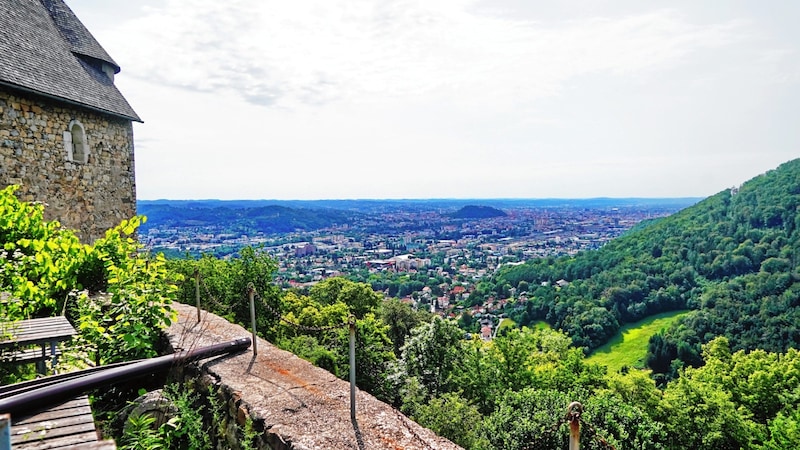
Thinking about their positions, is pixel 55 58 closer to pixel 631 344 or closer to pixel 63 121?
pixel 63 121

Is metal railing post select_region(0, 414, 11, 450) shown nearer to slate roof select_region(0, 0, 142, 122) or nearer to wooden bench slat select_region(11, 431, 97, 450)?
wooden bench slat select_region(11, 431, 97, 450)

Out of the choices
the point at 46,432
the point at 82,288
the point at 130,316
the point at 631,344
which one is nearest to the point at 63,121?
the point at 82,288

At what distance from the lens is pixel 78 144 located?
35.3 feet

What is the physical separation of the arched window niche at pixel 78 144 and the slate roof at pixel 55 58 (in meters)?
0.58

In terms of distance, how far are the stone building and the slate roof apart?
0.08 feet

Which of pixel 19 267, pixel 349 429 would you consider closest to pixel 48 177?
pixel 19 267

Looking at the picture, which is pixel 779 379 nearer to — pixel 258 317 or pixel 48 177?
pixel 258 317

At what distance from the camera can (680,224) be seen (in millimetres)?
85250

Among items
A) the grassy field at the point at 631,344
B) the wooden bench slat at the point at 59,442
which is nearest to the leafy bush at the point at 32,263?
the wooden bench slat at the point at 59,442

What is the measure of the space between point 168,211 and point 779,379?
419 feet

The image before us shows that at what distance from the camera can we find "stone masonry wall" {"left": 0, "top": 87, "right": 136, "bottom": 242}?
8.84 metres

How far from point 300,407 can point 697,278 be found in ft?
268

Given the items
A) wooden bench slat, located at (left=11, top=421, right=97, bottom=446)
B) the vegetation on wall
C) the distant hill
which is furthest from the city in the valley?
wooden bench slat, located at (left=11, top=421, right=97, bottom=446)

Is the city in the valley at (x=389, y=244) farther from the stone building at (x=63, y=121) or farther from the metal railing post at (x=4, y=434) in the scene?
the metal railing post at (x=4, y=434)
